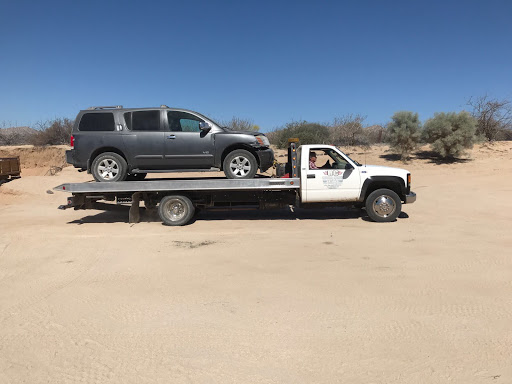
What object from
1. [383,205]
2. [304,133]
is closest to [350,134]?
[304,133]

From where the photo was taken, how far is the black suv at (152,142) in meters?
8.26

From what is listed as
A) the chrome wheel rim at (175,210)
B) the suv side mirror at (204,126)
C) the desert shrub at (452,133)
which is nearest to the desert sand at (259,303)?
the chrome wheel rim at (175,210)

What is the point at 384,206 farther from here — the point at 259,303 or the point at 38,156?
the point at 38,156

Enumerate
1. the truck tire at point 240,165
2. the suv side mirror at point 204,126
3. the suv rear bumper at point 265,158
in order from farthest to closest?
the suv rear bumper at point 265,158
the truck tire at point 240,165
the suv side mirror at point 204,126

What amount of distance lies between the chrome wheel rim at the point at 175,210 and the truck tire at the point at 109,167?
48.5 inches

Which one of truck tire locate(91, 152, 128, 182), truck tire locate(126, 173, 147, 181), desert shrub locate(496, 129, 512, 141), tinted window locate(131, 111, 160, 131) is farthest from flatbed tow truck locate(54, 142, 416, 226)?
desert shrub locate(496, 129, 512, 141)

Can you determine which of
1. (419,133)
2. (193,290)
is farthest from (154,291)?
(419,133)

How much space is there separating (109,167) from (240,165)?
2966 millimetres

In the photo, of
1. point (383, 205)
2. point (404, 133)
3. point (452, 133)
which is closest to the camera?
point (383, 205)

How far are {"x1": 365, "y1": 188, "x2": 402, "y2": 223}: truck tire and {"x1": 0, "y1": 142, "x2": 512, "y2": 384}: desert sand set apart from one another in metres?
0.33

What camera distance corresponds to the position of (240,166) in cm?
858

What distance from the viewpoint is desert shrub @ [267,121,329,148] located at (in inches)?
869

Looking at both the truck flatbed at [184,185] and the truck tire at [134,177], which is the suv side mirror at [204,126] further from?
the truck tire at [134,177]

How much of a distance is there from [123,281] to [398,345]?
11.8 feet
